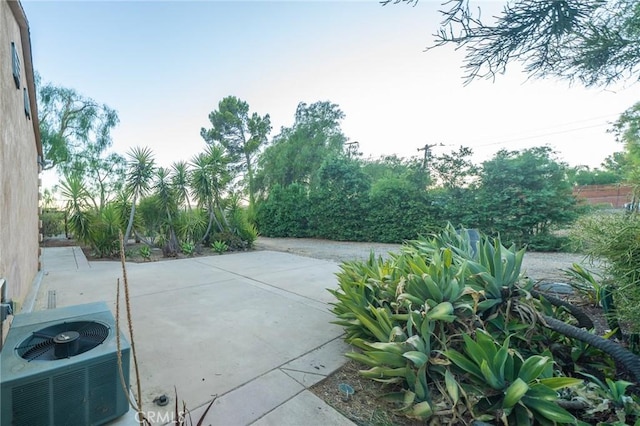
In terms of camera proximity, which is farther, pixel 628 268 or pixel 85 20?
A: pixel 85 20

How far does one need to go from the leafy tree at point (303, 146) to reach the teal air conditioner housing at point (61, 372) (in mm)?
15166

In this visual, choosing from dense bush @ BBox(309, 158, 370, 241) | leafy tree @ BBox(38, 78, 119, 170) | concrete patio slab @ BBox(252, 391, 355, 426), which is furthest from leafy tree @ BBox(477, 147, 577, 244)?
leafy tree @ BBox(38, 78, 119, 170)

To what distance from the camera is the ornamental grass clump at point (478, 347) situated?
137cm

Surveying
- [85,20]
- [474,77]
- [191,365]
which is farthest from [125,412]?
[85,20]

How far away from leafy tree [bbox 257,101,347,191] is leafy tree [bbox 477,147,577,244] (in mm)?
10549

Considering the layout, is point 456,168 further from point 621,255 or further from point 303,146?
point 303,146

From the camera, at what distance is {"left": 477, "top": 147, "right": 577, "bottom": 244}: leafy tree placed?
6.80 meters

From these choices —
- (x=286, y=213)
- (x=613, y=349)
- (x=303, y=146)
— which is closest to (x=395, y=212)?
(x=286, y=213)

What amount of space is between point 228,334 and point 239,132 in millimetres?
18844

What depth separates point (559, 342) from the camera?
194 cm

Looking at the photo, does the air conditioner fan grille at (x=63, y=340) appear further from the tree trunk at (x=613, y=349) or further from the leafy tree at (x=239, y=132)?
the leafy tree at (x=239, y=132)

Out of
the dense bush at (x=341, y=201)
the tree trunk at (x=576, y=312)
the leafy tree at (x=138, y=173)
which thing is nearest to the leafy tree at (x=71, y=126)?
the leafy tree at (x=138, y=173)

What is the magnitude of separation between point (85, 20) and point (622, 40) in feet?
26.5

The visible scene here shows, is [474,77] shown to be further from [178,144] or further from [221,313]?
[178,144]
